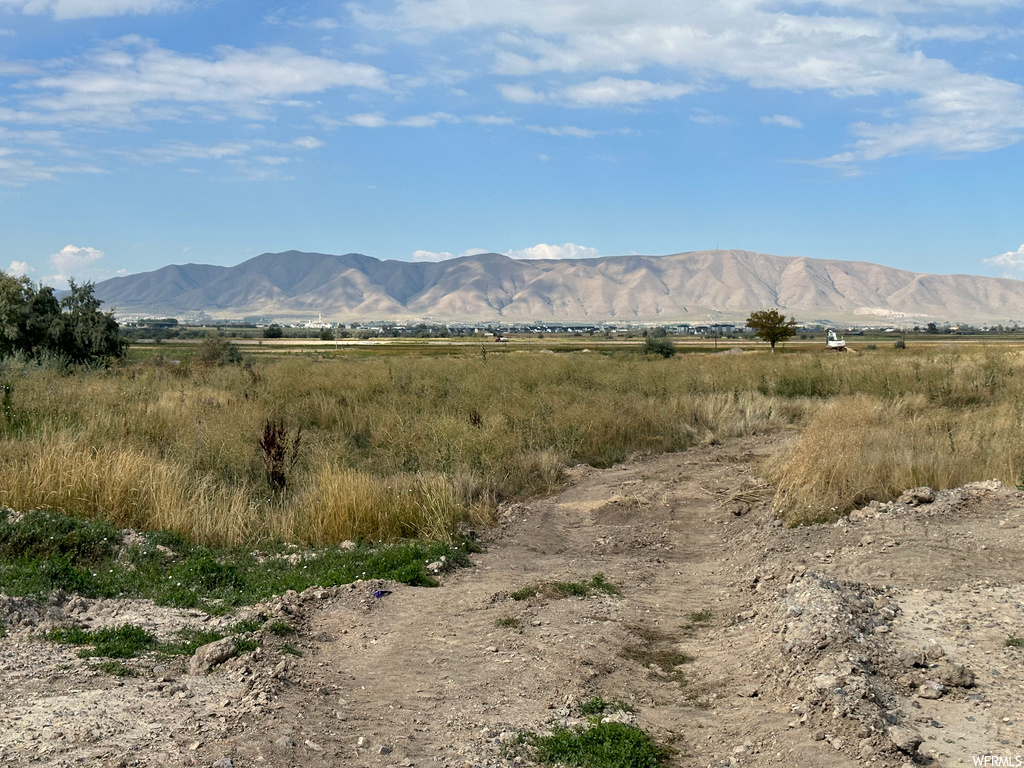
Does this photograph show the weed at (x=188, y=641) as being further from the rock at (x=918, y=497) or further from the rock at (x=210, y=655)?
the rock at (x=918, y=497)

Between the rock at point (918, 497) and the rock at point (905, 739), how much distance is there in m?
5.50

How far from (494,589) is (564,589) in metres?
0.66

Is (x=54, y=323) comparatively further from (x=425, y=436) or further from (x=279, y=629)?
(x=279, y=629)

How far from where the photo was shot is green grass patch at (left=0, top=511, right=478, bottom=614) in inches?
274

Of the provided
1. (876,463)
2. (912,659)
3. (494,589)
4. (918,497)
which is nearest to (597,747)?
(912,659)

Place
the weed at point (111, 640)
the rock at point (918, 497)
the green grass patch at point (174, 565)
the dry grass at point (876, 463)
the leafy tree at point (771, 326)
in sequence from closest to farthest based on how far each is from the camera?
1. the weed at point (111, 640)
2. the green grass patch at point (174, 565)
3. the rock at point (918, 497)
4. the dry grass at point (876, 463)
5. the leafy tree at point (771, 326)

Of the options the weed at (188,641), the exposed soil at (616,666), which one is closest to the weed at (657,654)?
the exposed soil at (616,666)

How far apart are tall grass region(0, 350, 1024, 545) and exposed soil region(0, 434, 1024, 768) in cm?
172

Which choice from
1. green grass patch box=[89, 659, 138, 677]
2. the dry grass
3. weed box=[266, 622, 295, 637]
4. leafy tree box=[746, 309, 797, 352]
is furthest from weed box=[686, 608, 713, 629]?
leafy tree box=[746, 309, 797, 352]

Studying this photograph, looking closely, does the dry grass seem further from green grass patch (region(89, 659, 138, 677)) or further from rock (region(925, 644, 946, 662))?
green grass patch (region(89, 659, 138, 677))

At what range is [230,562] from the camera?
26.4 feet

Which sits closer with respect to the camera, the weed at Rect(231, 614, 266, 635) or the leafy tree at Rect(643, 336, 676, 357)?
the weed at Rect(231, 614, 266, 635)

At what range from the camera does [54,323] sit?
26391 mm

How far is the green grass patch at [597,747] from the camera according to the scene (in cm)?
429
